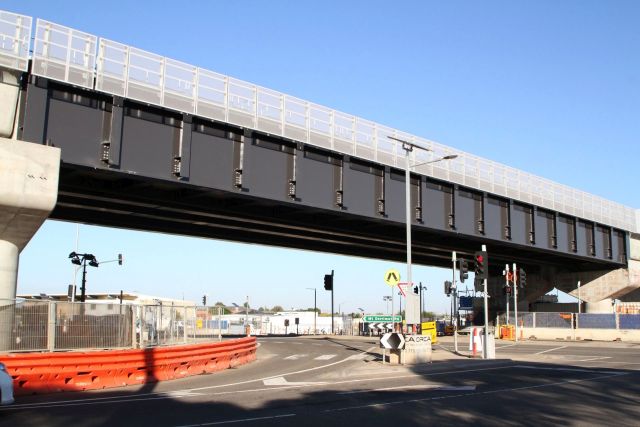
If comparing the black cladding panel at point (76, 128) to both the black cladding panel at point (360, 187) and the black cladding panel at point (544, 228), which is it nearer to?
the black cladding panel at point (360, 187)

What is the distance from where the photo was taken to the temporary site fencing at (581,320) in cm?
4697

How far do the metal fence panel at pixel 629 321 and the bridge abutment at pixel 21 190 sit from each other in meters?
42.2

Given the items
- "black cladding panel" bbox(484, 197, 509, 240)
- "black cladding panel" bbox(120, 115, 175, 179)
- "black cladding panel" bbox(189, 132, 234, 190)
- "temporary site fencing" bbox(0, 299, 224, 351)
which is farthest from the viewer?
"black cladding panel" bbox(484, 197, 509, 240)

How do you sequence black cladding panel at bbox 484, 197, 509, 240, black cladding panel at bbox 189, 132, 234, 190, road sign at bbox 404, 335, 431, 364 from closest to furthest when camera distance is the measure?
road sign at bbox 404, 335, 431, 364 < black cladding panel at bbox 189, 132, 234, 190 < black cladding panel at bbox 484, 197, 509, 240

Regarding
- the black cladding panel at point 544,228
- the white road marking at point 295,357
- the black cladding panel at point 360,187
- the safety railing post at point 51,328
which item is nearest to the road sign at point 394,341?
the white road marking at point 295,357

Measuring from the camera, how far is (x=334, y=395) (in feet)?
48.5

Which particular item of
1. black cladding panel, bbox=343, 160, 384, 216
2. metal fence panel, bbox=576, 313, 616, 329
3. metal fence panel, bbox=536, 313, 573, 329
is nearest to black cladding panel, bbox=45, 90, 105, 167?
black cladding panel, bbox=343, 160, 384, 216

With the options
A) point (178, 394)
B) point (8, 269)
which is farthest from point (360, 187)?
point (178, 394)

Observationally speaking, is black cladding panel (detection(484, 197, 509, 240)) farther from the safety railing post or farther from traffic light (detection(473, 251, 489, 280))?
the safety railing post

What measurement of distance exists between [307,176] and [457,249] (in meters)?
21.6

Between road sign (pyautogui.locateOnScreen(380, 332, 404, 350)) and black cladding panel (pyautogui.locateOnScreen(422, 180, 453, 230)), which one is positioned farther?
black cladding panel (pyautogui.locateOnScreen(422, 180, 453, 230))

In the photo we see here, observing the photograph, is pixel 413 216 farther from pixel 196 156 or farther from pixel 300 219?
pixel 196 156

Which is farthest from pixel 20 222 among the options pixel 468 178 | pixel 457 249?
pixel 457 249

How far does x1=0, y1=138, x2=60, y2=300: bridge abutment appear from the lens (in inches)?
755
